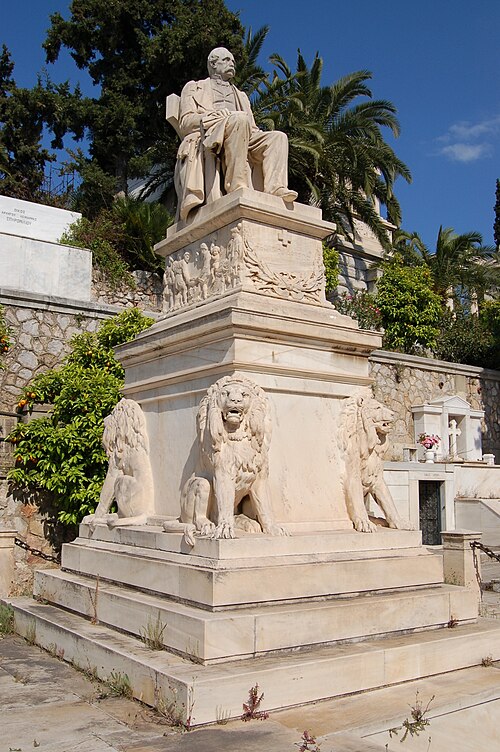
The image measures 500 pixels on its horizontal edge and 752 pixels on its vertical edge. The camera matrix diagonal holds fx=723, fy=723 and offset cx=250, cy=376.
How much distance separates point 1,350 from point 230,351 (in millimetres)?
7390

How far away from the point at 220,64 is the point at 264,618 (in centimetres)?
486

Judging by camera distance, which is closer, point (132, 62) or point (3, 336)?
point (3, 336)

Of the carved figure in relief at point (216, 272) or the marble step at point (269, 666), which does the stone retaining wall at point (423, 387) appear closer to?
the carved figure in relief at point (216, 272)

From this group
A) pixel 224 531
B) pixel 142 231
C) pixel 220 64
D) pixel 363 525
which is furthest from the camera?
pixel 142 231

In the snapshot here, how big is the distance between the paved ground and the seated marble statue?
3.75 m

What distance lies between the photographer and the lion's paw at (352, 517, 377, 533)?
513 cm

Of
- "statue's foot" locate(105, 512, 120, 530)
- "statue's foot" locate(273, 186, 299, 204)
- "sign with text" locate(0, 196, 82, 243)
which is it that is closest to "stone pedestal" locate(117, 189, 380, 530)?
"statue's foot" locate(273, 186, 299, 204)

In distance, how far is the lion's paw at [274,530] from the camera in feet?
15.0

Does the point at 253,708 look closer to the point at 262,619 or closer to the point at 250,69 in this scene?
the point at 262,619

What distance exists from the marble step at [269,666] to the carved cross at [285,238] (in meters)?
2.99

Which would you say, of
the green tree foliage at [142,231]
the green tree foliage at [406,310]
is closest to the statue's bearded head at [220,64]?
the green tree foliage at [142,231]

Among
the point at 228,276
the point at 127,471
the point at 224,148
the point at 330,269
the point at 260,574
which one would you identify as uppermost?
the point at 330,269

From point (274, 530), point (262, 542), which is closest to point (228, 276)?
point (274, 530)

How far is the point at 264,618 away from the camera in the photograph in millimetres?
A: 3963
